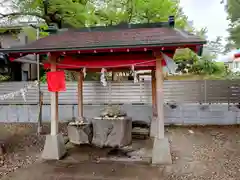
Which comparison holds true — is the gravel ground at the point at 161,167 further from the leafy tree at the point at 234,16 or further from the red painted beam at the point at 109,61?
the leafy tree at the point at 234,16

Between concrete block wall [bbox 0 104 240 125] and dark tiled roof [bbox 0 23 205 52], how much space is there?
432 cm

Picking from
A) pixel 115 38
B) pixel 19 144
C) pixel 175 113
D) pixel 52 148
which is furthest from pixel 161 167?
pixel 19 144

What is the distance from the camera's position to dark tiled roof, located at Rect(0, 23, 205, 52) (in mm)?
5086

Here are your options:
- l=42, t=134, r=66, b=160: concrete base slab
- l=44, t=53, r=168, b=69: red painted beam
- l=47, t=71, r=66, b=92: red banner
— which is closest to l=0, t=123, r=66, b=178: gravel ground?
l=42, t=134, r=66, b=160: concrete base slab

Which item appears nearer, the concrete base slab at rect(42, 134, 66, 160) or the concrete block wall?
the concrete base slab at rect(42, 134, 66, 160)

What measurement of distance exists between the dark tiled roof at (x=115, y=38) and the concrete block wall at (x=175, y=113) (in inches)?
170

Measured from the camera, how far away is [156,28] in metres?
6.28

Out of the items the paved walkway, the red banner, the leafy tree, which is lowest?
the paved walkway

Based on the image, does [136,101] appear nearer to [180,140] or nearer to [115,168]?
[180,140]

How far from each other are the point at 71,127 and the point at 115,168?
7.83ft

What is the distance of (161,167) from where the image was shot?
5426 mm

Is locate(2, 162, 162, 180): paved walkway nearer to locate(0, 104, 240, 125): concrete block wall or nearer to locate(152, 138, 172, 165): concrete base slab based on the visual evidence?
locate(152, 138, 172, 165): concrete base slab

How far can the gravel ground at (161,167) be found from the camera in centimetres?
501

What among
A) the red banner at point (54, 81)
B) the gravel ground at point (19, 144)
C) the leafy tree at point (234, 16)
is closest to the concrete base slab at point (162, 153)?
the red banner at point (54, 81)
